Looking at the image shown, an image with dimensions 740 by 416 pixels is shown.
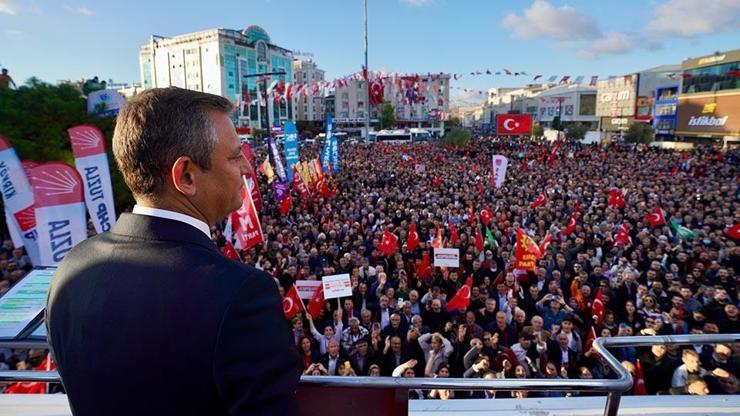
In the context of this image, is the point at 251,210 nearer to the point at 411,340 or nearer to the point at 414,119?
the point at 411,340

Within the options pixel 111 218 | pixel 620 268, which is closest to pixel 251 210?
pixel 111 218

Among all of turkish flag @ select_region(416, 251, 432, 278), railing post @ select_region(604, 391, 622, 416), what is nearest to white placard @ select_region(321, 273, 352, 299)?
turkish flag @ select_region(416, 251, 432, 278)

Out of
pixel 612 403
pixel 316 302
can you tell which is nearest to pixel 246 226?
pixel 316 302

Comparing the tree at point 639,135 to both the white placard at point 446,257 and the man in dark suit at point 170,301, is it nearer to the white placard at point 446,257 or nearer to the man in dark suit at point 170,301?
the white placard at point 446,257

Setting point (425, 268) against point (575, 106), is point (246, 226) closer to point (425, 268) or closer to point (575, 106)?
point (425, 268)

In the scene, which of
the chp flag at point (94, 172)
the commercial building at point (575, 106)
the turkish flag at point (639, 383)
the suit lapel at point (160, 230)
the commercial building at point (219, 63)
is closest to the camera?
the suit lapel at point (160, 230)

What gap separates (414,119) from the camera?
93500mm

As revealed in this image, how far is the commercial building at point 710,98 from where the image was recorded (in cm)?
3734

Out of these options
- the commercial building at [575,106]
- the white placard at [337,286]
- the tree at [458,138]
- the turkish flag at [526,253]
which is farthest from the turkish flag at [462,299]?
the commercial building at [575,106]

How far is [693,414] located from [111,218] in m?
7.12

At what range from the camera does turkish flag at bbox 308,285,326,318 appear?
677cm

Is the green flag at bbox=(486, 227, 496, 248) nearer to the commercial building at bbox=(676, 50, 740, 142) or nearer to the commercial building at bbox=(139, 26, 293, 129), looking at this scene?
the commercial building at bbox=(676, 50, 740, 142)

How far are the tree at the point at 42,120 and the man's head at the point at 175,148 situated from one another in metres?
14.7

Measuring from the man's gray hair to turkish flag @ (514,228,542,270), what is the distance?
748 centimetres
